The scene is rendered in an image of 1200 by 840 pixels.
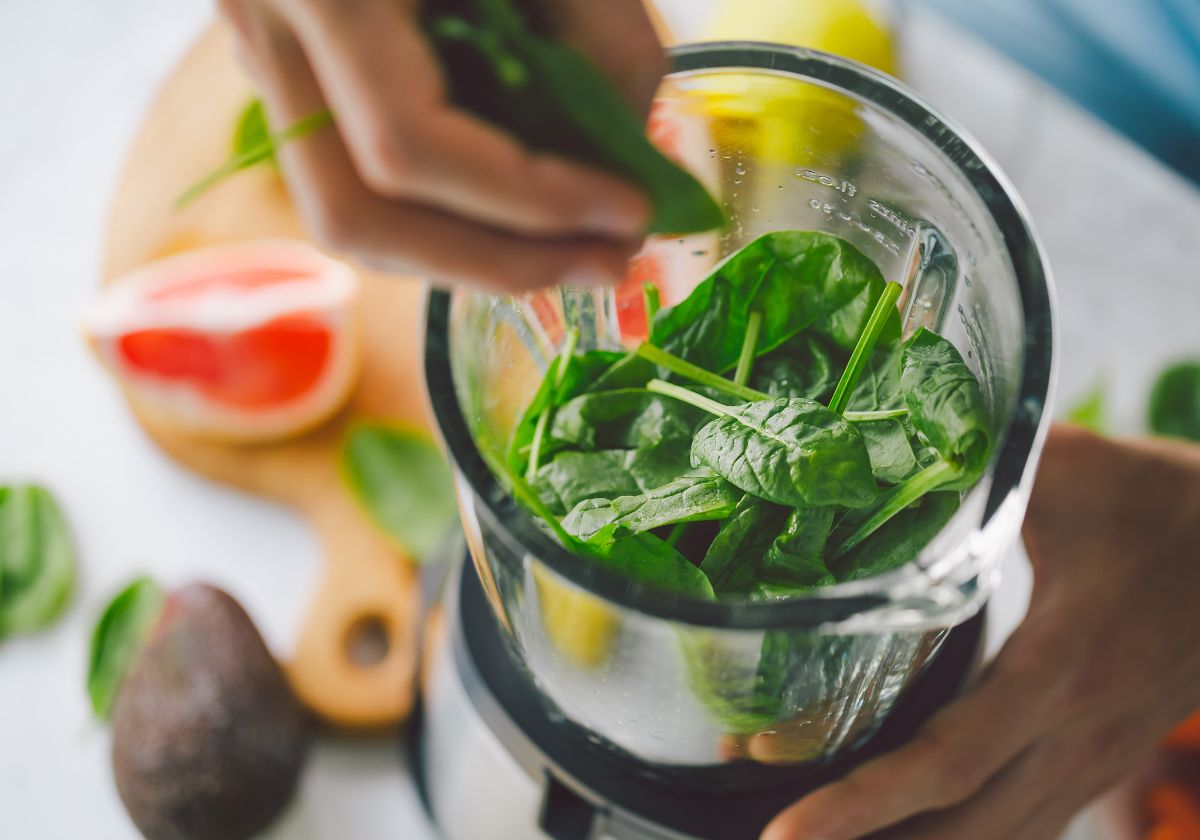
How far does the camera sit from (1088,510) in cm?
76

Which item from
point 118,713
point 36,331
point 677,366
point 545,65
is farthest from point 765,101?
point 36,331

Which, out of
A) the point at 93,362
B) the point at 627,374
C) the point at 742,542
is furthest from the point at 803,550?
the point at 93,362

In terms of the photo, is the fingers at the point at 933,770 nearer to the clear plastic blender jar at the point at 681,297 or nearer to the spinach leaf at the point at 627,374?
the clear plastic blender jar at the point at 681,297

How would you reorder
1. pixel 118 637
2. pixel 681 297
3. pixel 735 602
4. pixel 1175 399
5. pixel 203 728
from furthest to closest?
pixel 1175 399 < pixel 118 637 < pixel 203 728 < pixel 681 297 < pixel 735 602

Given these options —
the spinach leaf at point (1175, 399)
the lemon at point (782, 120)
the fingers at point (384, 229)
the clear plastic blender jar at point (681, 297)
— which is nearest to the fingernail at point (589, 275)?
the fingers at point (384, 229)

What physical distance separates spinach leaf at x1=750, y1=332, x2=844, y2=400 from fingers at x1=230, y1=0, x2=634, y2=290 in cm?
20

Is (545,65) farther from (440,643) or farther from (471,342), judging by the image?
(440,643)

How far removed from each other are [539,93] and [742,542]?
240 mm

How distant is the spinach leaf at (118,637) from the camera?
90cm

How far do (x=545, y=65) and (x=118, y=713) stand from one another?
68cm

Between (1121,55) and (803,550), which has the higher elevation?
(1121,55)

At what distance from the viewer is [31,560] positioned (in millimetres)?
944

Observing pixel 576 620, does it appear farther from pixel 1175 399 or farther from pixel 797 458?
pixel 1175 399

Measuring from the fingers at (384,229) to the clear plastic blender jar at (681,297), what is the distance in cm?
11
